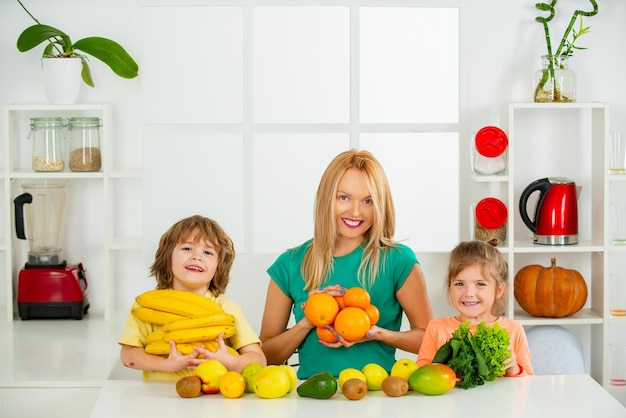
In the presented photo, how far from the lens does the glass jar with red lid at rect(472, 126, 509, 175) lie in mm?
3824

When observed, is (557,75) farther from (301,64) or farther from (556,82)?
(301,64)

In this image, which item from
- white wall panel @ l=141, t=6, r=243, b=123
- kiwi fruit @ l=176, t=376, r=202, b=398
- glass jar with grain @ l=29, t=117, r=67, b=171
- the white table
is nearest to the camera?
the white table

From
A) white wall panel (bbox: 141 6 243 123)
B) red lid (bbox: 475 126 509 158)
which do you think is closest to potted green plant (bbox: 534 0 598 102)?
red lid (bbox: 475 126 509 158)

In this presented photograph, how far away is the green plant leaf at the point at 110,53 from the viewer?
3809 millimetres

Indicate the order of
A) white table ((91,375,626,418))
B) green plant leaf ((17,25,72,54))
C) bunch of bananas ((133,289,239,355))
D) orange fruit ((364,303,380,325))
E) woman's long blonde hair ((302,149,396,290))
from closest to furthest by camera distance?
white table ((91,375,626,418))
bunch of bananas ((133,289,239,355))
orange fruit ((364,303,380,325))
woman's long blonde hair ((302,149,396,290))
green plant leaf ((17,25,72,54))

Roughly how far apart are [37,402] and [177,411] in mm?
1184

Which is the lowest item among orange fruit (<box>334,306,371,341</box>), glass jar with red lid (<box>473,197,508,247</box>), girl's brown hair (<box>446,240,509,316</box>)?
orange fruit (<box>334,306,371,341</box>)

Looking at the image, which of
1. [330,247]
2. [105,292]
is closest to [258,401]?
[330,247]

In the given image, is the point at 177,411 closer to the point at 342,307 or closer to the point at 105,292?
the point at 342,307

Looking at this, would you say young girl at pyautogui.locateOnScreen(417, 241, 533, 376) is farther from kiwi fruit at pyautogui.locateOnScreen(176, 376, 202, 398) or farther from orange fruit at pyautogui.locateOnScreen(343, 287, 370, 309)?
kiwi fruit at pyautogui.locateOnScreen(176, 376, 202, 398)

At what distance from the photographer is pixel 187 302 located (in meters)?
2.44

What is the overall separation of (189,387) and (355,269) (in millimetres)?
696

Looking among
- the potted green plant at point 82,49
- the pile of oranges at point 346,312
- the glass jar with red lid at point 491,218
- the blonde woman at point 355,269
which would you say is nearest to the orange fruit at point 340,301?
the pile of oranges at point 346,312

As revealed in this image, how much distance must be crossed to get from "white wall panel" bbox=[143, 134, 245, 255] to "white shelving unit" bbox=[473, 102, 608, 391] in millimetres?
1032
